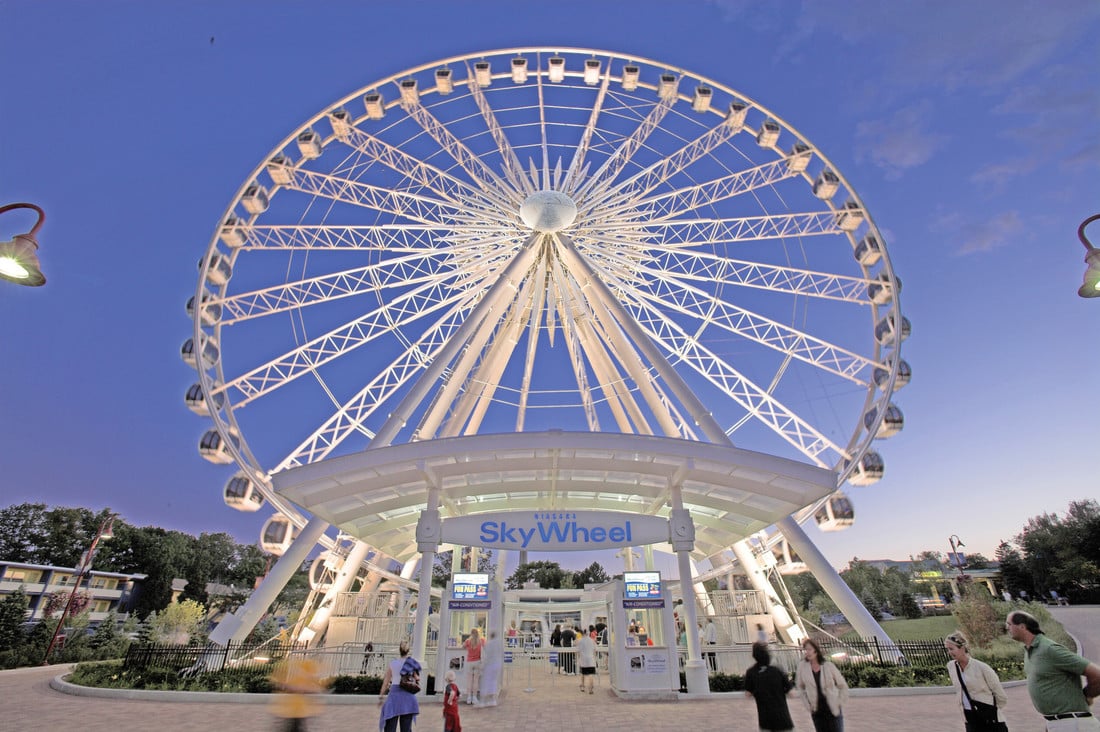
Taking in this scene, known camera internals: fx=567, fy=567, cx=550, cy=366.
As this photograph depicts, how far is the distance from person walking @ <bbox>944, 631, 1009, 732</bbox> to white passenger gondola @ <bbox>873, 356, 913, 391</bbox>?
1692 cm

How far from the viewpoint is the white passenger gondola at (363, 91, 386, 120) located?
72.4 feet

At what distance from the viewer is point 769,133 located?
22203mm

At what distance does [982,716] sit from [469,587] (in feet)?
35.6

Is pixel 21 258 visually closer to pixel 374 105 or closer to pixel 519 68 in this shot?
pixel 374 105

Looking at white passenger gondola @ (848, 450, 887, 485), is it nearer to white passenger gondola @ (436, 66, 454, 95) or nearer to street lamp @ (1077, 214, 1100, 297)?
street lamp @ (1077, 214, 1100, 297)

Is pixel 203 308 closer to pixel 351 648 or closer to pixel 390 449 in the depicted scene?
pixel 390 449

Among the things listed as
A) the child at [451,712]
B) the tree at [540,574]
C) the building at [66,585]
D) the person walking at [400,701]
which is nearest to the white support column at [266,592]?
the child at [451,712]

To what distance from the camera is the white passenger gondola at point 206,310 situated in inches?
778

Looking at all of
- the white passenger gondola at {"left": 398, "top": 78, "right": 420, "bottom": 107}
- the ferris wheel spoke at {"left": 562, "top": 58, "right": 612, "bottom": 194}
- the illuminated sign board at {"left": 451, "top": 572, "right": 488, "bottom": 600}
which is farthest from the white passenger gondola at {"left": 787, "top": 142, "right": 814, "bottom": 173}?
the illuminated sign board at {"left": 451, "top": 572, "right": 488, "bottom": 600}

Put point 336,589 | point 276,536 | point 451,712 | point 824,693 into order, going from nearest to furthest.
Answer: point 824,693
point 451,712
point 276,536
point 336,589

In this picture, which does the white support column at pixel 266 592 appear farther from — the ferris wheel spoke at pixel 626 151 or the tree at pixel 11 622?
the tree at pixel 11 622

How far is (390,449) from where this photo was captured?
14.8 meters

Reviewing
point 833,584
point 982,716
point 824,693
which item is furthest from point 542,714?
point 833,584

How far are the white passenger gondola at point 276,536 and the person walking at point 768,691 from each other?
17.3 m
